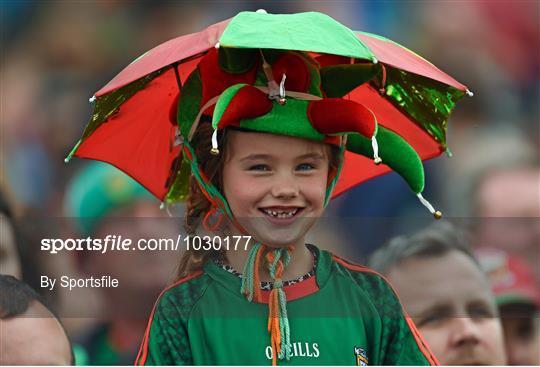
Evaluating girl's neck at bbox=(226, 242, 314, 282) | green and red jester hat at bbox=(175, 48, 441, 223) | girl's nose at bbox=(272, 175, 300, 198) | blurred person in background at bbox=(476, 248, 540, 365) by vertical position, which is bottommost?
blurred person in background at bbox=(476, 248, 540, 365)

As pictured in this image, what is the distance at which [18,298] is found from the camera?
194 cm

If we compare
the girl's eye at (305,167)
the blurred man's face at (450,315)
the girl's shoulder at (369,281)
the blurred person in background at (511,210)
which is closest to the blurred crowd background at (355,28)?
the blurred person in background at (511,210)

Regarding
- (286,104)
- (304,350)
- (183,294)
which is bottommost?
(304,350)

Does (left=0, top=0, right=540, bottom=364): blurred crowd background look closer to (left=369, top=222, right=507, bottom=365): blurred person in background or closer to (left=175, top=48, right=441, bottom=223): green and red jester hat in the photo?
(left=369, top=222, right=507, bottom=365): blurred person in background

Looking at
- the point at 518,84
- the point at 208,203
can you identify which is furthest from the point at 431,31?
the point at 208,203

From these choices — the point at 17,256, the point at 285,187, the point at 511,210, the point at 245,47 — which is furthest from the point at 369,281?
the point at 511,210

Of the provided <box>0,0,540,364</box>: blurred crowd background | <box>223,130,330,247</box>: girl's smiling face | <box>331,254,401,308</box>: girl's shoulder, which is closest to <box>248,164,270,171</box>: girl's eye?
<box>223,130,330,247</box>: girl's smiling face

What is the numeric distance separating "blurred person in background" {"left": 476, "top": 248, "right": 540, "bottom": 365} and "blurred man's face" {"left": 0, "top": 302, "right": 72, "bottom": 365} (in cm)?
110

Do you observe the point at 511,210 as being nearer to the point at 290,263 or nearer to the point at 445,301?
the point at 445,301

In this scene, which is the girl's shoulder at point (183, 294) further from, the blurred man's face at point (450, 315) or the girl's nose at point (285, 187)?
the blurred man's face at point (450, 315)

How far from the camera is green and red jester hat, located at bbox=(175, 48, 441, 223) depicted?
A: 5.13ft

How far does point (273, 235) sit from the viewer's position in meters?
1.60

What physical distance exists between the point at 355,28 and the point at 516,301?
0.99 metres

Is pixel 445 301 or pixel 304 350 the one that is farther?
pixel 445 301
